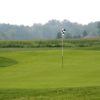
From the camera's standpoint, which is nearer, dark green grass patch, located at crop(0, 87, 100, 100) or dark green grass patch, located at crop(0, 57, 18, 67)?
dark green grass patch, located at crop(0, 87, 100, 100)

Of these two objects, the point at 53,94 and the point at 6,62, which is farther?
the point at 6,62

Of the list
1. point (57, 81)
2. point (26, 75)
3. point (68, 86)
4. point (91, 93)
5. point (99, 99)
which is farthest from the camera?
point (26, 75)

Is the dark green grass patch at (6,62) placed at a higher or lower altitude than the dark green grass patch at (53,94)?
lower

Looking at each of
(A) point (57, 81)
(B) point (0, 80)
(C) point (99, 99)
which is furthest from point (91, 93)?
(B) point (0, 80)

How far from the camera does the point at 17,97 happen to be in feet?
41.2

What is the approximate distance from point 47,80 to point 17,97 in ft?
10.8

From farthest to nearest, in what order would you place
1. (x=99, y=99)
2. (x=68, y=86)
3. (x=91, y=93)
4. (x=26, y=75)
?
(x=26, y=75) → (x=68, y=86) → (x=91, y=93) → (x=99, y=99)

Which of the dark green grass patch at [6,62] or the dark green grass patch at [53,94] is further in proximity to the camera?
the dark green grass patch at [6,62]

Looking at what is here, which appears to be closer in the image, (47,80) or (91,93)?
(91,93)

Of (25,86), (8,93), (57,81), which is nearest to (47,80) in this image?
(57,81)

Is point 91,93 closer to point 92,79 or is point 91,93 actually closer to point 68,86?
point 68,86

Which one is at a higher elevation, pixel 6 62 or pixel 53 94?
pixel 53 94

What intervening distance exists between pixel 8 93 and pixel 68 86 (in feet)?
7.82

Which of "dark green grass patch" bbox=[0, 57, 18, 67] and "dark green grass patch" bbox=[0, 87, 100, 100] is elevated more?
"dark green grass patch" bbox=[0, 87, 100, 100]
